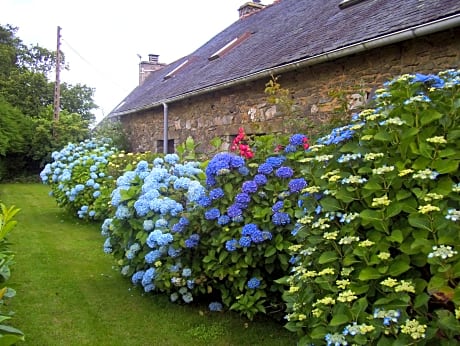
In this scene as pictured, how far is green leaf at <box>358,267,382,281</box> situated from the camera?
193cm

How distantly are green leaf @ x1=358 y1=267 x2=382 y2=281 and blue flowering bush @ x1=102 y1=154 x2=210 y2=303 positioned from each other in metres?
2.32

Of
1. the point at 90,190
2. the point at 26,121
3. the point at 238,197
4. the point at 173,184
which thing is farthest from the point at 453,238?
the point at 26,121

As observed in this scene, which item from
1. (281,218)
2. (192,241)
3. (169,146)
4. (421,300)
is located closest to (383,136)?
(421,300)

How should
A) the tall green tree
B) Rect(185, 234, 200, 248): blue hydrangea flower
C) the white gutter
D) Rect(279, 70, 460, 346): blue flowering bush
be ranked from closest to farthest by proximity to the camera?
Rect(279, 70, 460, 346): blue flowering bush
Rect(185, 234, 200, 248): blue hydrangea flower
the white gutter
the tall green tree

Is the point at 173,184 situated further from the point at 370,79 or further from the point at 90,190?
the point at 90,190

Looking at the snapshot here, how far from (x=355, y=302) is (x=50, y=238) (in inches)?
296

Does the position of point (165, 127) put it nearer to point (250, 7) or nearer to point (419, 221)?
point (250, 7)

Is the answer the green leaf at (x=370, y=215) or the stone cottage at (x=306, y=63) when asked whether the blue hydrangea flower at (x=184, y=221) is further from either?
the green leaf at (x=370, y=215)

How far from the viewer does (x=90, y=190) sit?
30.8ft

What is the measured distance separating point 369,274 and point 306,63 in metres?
5.57

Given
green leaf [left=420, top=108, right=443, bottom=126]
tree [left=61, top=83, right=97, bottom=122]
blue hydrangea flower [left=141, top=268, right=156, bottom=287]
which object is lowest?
blue hydrangea flower [left=141, top=268, right=156, bottom=287]

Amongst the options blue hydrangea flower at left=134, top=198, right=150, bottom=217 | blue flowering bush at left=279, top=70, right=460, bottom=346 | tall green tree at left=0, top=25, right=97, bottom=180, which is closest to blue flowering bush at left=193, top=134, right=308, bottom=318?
blue hydrangea flower at left=134, top=198, right=150, bottom=217

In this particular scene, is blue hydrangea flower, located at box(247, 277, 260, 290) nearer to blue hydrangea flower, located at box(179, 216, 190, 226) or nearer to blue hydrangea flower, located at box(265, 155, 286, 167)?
blue hydrangea flower, located at box(179, 216, 190, 226)

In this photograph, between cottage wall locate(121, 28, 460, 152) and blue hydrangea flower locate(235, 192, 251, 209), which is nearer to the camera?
blue hydrangea flower locate(235, 192, 251, 209)
